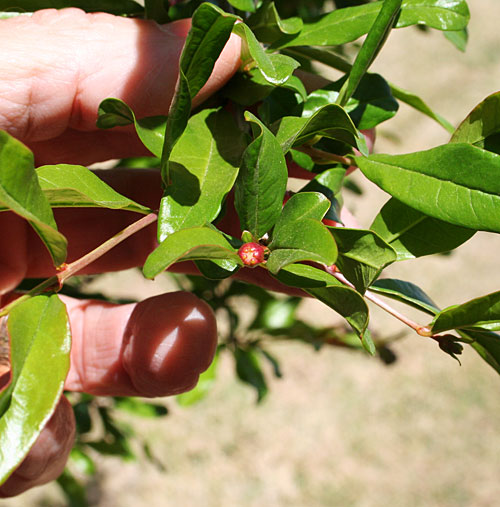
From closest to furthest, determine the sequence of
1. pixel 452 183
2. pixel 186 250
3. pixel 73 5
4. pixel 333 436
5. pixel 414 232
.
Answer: pixel 186 250, pixel 452 183, pixel 414 232, pixel 73 5, pixel 333 436

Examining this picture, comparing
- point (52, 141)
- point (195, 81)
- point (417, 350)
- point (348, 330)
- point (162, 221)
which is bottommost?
point (417, 350)

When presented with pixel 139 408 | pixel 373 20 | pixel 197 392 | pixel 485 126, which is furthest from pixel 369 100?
pixel 139 408

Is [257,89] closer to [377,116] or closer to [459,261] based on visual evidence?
[377,116]

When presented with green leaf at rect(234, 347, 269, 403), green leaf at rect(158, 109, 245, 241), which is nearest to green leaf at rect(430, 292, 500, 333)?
green leaf at rect(158, 109, 245, 241)

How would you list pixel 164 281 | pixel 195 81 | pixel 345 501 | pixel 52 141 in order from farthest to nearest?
pixel 164 281 → pixel 345 501 → pixel 52 141 → pixel 195 81

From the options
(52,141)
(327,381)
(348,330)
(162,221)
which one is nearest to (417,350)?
(327,381)

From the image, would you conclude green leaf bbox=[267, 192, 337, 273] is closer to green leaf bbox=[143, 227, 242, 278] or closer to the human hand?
green leaf bbox=[143, 227, 242, 278]

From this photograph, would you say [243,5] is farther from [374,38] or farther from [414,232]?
[414,232]
